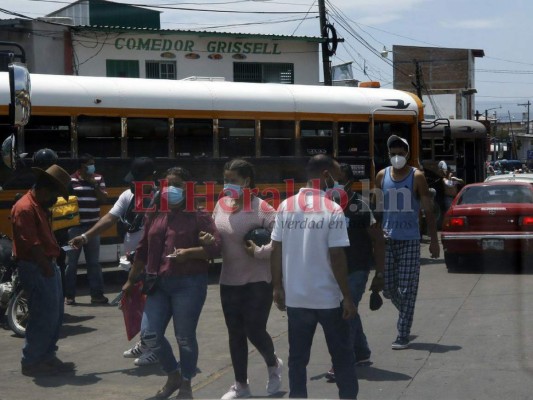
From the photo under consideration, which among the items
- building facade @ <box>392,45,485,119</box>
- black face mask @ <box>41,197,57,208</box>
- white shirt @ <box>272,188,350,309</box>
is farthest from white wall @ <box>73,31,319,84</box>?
building facade @ <box>392,45,485,119</box>

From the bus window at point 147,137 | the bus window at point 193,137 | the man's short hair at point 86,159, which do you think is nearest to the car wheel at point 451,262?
the bus window at point 193,137

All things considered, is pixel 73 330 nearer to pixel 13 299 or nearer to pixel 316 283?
pixel 13 299

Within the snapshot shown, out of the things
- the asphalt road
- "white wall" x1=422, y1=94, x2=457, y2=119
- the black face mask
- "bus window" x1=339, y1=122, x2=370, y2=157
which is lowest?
the asphalt road

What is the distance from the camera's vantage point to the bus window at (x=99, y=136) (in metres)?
12.8

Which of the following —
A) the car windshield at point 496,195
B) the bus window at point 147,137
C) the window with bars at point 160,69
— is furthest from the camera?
the window with bars at point 160,69

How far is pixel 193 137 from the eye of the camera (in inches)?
540

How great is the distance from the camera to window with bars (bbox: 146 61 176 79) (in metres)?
31.8

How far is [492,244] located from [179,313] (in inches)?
336

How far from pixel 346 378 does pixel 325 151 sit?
922 centimetres

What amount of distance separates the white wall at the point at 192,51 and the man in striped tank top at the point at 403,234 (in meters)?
22.3

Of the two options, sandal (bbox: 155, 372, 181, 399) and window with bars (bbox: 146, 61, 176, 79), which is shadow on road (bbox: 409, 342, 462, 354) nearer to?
sandal (bbox: 155, 372, 181, 399)

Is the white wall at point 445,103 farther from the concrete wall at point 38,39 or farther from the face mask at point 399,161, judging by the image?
the face mask at point 399,161

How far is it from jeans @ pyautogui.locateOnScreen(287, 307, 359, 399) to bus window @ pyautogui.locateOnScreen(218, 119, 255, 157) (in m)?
8.04

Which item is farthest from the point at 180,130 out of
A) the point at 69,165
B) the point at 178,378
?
the point at 178,378
